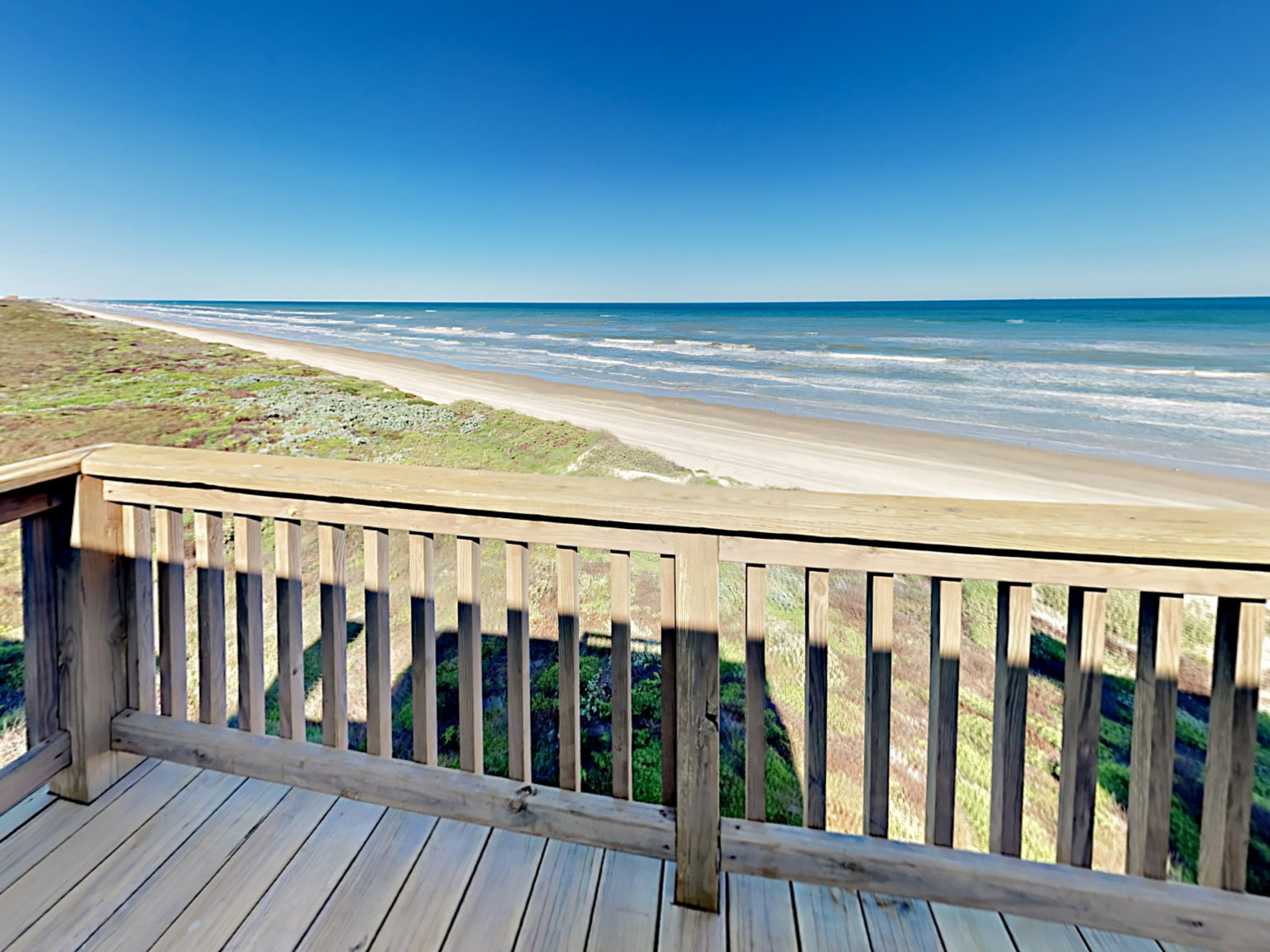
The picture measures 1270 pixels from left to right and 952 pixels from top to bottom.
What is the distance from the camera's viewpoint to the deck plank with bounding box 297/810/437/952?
45.5 inches

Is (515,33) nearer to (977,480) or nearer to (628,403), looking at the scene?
(628,403)

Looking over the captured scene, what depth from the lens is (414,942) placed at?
1143 millimetres

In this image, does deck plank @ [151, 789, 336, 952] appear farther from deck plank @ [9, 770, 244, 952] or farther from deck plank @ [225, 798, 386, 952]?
deck plank @ [9, 770, 244, 952]

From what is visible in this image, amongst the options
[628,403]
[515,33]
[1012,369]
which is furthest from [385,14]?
[1012,369]

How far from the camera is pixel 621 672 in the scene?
4.22 ft

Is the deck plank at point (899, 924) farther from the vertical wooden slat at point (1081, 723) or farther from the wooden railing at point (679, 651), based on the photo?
the vertical wooden slat at point (1081, 723)

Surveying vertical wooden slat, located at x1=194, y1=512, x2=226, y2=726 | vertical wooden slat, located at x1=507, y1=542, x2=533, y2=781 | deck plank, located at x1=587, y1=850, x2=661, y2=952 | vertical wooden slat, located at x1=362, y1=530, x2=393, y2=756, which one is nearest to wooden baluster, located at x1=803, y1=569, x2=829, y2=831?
deck plank, located at x1=587, y1=850, x2=661, y2=952

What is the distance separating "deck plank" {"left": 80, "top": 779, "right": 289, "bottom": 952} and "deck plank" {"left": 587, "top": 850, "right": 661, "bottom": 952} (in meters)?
0.88

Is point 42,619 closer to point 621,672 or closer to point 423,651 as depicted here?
point 423,651

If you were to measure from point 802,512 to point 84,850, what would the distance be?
1.83 m

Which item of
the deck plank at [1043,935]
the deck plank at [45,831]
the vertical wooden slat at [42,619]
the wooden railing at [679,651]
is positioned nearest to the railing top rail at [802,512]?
the wooden railing at [679,651]

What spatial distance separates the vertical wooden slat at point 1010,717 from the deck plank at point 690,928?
567 mm

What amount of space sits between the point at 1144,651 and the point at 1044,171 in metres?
44.7

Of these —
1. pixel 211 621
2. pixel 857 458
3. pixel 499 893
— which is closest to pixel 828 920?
pixel 499 893
